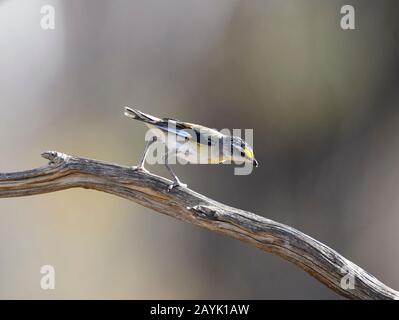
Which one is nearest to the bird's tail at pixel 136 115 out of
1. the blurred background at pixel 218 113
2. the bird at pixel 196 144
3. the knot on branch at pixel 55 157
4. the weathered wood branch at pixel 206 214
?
the bird at pixel 196 144

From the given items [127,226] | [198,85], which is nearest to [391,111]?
[198,85]

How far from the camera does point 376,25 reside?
541cm

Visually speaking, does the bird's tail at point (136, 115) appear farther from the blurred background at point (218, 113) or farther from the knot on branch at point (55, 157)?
the blurred background at point (218, 113)

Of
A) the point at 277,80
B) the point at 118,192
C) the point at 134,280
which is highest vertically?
the point at 277,80

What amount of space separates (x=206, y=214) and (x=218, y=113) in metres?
2.48

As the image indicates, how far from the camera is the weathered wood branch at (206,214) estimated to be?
2998 millimetres

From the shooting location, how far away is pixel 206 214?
2918 mm

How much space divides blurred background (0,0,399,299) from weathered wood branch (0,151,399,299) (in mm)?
2000

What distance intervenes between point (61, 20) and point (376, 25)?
9.36 ft

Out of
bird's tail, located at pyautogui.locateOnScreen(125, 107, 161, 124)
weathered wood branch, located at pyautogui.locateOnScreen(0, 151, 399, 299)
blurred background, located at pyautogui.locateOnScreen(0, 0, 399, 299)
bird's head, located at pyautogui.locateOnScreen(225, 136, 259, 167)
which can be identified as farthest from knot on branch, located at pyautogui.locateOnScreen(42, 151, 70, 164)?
blurred background, located at pyautogui.locateOnScreen(0, 0, 399, 299)

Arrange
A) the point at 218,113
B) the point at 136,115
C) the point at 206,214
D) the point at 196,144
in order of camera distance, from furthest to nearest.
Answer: the point at 218,113, the point at 196,144, the point at 136,115, the point at 206,214

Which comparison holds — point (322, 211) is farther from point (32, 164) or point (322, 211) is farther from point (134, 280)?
point (32, 164)

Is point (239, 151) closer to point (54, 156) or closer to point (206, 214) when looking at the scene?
point (206, 214)

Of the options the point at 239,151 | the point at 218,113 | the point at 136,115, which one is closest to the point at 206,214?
the point at 239,151
